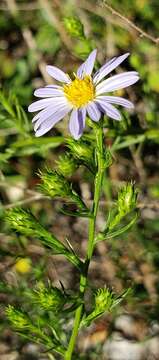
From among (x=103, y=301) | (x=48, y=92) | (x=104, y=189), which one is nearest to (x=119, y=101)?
(x=48, y=92)

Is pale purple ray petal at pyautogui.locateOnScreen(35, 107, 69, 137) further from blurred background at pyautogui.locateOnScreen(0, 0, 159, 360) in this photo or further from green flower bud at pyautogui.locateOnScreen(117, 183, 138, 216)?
blurred background at pyautogui.locateOnScreen(0, 0, 159, 360)

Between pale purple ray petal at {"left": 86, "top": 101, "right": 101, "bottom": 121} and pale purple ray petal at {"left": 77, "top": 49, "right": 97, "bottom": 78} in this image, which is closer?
pale purple ray petal at {"left": 86, "top": 101, "right": 101, "bottom": 121}

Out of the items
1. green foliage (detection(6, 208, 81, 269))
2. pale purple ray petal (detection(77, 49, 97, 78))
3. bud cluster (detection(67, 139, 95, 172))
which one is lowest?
green foliage (detection(6, 208, 81, 269))

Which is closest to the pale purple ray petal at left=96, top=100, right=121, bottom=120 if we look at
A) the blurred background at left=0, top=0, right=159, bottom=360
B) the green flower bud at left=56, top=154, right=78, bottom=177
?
the green flower bud at left=56, top=154, right=78, bottom=177

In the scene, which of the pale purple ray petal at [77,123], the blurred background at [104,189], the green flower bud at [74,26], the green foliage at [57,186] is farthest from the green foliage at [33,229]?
the green flower bud at [74,26]

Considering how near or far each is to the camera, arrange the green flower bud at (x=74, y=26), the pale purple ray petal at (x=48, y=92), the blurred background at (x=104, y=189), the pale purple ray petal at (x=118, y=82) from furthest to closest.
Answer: the blurred background at (x=104, y=189) < the green flower bud at (x=74, y=26) < the pale purple ray petal at (x=48, y=92) < the pale purple ray petal at (x=118, y=82)

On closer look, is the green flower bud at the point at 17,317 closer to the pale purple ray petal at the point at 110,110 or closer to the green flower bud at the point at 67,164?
the green flower bud at the point at 67,164

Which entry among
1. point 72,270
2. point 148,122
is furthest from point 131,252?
point 148,122

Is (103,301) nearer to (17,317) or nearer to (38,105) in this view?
(17,317)
